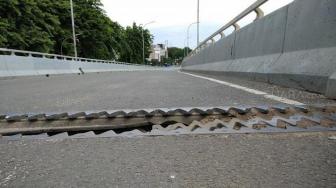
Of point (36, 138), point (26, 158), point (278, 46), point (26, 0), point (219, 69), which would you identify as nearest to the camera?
point (26, 158)

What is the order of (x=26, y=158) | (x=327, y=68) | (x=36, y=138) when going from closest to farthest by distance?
(x=26, y=158), (x=36, y=138), (x=327, y=68)

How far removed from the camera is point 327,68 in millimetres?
4164

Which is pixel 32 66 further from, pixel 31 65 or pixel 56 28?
pixel 56 28

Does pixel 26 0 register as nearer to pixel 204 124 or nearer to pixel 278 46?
pixel 278 46

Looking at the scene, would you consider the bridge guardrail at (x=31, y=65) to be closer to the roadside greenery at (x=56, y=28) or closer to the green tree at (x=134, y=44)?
the roadside greenery at (x=56, y=28)

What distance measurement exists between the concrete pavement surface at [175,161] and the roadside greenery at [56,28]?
3467 cm

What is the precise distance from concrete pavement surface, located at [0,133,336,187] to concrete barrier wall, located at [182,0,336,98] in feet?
6.80

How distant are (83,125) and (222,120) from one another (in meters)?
1.26

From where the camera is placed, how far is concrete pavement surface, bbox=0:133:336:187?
1.67m

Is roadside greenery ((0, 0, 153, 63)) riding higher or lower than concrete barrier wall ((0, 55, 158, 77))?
higher

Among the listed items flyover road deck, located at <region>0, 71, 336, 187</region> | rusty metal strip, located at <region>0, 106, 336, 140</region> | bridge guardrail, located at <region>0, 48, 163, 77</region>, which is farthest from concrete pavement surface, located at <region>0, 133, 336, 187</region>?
bridge guardrail, located at <region>0, 48, 163, 77</region>

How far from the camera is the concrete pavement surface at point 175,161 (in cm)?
167

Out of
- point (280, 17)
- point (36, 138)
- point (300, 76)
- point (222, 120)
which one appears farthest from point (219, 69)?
point (36, 138)

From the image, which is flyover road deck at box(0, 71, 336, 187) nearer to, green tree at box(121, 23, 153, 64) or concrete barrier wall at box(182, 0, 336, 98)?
concrete barrier wall at box(182, 0, 336, 98)
